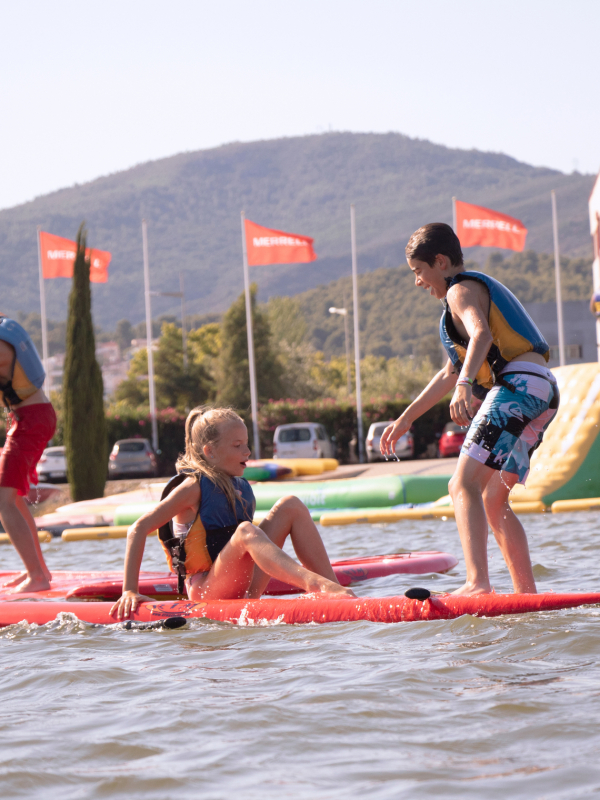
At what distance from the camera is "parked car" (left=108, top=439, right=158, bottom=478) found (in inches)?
1061

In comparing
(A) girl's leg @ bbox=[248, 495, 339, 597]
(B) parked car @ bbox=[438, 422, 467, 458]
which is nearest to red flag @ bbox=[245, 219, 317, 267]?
(B) parked car @ bbox=[438, 422, 467, 458]

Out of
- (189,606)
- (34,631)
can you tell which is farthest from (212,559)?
(34,631)

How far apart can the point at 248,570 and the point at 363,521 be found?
234 inches

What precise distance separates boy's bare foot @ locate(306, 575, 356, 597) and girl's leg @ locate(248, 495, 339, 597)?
31 centimetres

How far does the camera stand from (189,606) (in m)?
4.42

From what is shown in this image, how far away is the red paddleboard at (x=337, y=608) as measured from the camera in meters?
3.89

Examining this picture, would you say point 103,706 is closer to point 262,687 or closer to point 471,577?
point 262,687

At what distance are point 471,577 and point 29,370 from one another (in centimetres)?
324

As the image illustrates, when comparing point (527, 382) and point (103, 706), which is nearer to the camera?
point (103, 706)

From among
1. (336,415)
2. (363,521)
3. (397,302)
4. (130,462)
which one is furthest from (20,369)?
(397,302)

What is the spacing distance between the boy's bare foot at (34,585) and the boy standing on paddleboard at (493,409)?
282 cm

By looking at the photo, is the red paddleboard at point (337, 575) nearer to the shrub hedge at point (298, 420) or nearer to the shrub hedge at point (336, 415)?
the shrub hedge at point (298, 420)

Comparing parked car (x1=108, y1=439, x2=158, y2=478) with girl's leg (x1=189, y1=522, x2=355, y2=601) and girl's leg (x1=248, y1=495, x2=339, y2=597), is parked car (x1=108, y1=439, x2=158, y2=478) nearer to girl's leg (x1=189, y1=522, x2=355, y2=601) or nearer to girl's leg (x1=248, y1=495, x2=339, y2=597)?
girl's leg (x1=189, y1=522, x2=355, y2=601)

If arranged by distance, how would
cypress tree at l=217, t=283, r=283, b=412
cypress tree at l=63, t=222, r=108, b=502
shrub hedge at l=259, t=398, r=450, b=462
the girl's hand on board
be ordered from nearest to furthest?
the girl's hand on board, cypress tree at l=63, t=222, r=108, b=502, shrub hedge at l=259, t=398, r=450, b=462, cypress tree at l=217, t=283, r=283, b=412
